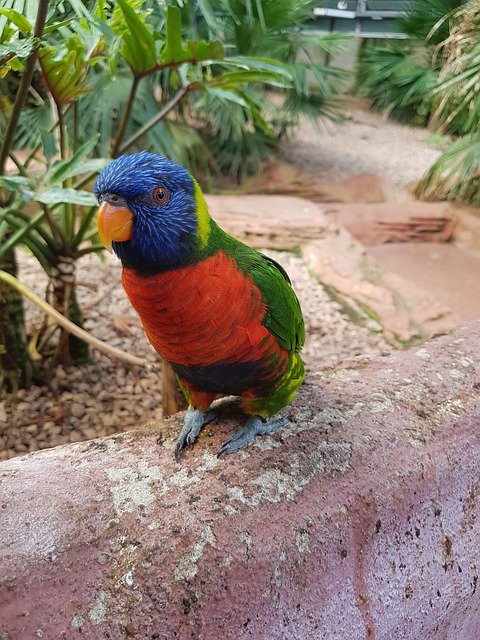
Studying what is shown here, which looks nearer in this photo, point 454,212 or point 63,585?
point 63,585

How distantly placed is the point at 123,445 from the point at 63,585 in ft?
1.07

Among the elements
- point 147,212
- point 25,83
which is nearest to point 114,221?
point 147,212

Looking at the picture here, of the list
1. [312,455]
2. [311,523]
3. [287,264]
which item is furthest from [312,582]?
[287,264]

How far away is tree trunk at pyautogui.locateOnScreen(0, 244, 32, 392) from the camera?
1.53 meters

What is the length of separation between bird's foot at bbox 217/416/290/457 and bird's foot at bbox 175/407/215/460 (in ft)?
0.25

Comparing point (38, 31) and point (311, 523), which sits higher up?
point (38, 31)

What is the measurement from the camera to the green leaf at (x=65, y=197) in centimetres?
108

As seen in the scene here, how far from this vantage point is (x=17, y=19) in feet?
3.26

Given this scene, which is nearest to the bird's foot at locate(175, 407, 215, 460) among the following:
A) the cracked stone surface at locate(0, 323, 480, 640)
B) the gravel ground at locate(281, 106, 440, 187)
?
the cracked stone surface at locate(0, 323, 480, 640)

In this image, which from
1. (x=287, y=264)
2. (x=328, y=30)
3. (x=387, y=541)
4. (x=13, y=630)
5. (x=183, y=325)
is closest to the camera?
(x=13, y=630)

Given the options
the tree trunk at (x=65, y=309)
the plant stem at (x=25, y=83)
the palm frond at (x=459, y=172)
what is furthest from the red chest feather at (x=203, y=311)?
the palm frond at (x=459, y=172)

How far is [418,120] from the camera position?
7.88 m

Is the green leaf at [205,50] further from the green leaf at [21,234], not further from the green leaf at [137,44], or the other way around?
the green leaf at [21,234]

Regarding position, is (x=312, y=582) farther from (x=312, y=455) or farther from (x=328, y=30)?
(x=328, y=30)
